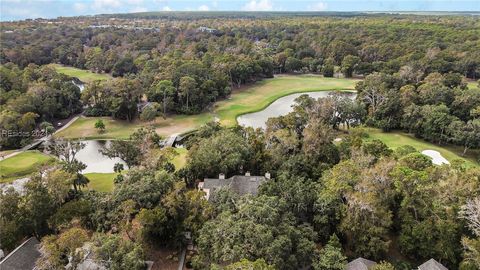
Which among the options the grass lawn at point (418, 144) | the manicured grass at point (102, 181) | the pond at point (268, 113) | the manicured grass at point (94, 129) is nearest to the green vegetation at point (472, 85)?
the pond at point (268, 113)

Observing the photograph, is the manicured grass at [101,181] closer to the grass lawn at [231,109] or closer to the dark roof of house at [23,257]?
the dark roof of house at [23,257]

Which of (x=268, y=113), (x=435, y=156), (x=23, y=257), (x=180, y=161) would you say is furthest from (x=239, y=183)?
(x=268, y=113)

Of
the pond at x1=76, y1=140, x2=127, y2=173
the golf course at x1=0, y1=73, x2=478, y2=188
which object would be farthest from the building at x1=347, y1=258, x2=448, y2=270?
the pond at x1=76, y1=140, x2=127, y2=173

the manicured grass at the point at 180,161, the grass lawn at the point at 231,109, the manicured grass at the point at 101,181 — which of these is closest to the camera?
the manicured grass at the point at 101,181

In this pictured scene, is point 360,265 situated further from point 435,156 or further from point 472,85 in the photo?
point 472,85

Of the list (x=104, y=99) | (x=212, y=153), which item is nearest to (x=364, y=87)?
(x=212, y=153)

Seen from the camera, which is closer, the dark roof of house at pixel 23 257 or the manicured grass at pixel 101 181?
the dark roof of house at pixel 23 257

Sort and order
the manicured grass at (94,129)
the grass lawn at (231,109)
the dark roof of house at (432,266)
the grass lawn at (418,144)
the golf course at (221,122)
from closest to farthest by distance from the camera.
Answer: the dark roof of house at (432,266) < the golf course at (221,122) < the grass lawn at (418,144) < the manicured grass at (94,129) < the grass lawn at (231,109)
